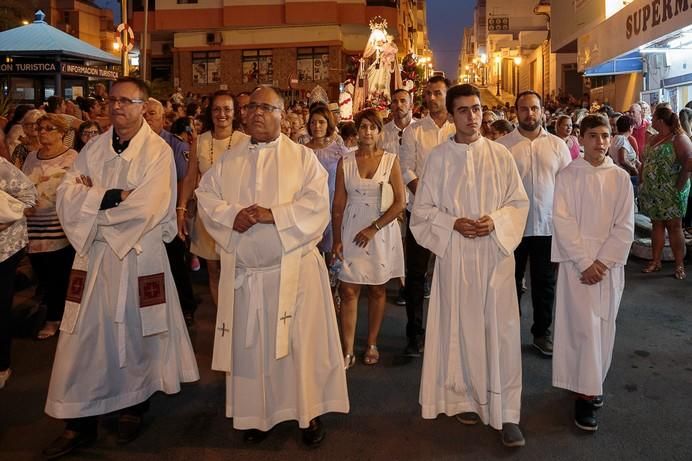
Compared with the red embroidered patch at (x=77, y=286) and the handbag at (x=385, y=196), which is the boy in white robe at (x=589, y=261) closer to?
the handbag at (x=385, y=196)

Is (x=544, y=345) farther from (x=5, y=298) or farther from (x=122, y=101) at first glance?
(x=5, y=298)

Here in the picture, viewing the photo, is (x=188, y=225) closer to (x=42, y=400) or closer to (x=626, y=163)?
(x=42, y=400)

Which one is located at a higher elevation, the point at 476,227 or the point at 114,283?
the point at 476,227

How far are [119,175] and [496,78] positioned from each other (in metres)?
61.1

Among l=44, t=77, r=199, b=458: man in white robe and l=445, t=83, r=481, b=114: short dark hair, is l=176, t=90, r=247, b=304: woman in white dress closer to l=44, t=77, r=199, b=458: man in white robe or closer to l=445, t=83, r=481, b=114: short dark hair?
l=44, t=77, r=199, b=458: man in white robe

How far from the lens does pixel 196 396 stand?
4.93 m

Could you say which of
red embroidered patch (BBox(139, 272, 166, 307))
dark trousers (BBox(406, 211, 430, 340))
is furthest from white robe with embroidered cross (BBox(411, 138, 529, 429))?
red embroidered patch (BBox(139, 272, 166, 307))

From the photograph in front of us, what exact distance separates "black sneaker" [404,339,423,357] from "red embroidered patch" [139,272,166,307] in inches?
90.4

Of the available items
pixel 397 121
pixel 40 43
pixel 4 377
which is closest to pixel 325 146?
pixel 397 121

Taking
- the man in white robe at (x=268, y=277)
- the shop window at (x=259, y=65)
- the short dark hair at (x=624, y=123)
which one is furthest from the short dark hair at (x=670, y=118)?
the shop window at (x=259, y=65)

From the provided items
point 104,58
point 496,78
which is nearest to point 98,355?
point 104,58

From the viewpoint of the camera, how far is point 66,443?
4.05 metres

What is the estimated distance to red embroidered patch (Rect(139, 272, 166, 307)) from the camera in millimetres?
4195

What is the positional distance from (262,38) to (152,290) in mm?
30169
